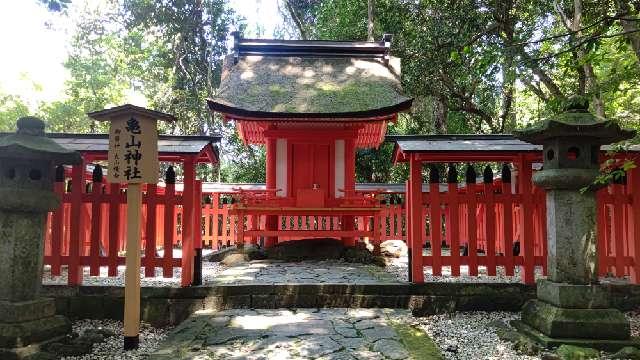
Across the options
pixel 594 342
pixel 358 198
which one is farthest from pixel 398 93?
pixel 594 342

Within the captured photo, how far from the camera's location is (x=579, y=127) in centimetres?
462

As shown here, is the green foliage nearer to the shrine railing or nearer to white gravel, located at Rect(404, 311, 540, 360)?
the shrine railing

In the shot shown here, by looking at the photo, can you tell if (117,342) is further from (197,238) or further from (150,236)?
(197,238)

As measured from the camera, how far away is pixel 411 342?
4.48 metres

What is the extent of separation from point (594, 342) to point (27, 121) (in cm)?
604

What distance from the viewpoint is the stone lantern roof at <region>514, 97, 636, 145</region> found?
4629 mm

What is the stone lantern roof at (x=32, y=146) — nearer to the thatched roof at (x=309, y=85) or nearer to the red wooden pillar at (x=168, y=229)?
the red wooden pillar at (x=168, y=229)

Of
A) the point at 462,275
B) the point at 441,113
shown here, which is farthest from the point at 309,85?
the point at 441,113

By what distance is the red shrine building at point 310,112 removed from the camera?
356 inches

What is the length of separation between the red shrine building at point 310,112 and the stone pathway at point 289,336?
13.0 ft

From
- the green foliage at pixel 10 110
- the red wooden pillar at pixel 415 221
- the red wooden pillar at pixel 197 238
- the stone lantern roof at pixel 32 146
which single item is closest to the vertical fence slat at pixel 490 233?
the red wooden pillar at pixel 415 221

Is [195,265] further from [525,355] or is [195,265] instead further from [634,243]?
[634,243]

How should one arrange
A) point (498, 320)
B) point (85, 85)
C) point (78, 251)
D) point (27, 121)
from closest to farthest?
point (27, 121), point (498, 320), point (78, 251), point (85, 85)

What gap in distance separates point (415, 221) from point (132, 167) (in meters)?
3.63
